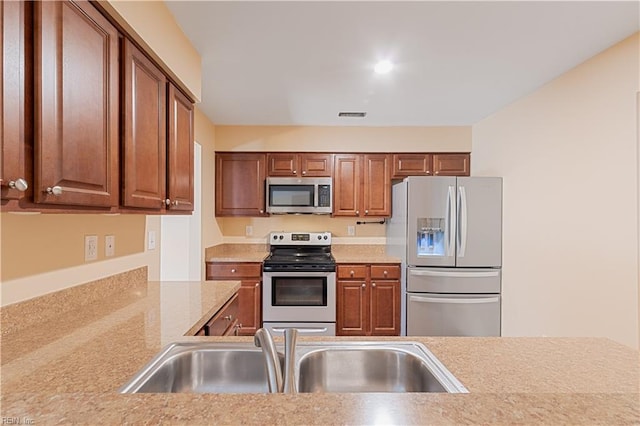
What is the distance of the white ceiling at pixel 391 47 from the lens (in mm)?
1639

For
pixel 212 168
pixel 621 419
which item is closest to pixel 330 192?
pixel 212 168

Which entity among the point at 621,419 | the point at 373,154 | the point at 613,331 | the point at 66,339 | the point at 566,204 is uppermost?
the point at 373,154

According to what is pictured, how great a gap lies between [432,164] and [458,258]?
1.19m

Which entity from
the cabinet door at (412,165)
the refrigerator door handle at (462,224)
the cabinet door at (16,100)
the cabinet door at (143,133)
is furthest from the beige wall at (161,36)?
the refrigerator door handle at (462,224)

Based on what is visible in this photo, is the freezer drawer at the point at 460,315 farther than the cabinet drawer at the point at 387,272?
No

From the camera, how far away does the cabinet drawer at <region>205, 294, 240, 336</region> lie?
5.24 ft

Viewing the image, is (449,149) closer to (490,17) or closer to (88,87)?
(490,17)

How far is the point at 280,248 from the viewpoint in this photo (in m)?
3.81

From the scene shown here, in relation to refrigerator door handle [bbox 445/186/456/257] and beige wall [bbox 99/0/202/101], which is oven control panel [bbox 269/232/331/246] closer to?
refrigerator door handle [bbox 445/186/456/257]

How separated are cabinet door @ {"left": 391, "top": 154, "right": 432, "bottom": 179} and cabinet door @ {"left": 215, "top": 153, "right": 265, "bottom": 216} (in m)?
1.56

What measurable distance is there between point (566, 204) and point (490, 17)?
1455 millimetres

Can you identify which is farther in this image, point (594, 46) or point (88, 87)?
point (594, 46)

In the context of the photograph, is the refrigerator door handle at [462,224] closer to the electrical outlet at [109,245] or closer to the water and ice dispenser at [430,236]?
the water and ice dispenser at [430,236]

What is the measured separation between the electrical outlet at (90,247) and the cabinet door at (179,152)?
38cm
